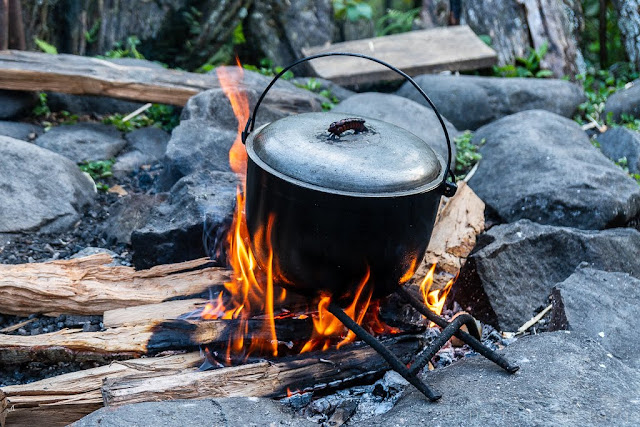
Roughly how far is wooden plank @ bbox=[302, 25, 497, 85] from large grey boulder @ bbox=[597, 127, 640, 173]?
159 cm

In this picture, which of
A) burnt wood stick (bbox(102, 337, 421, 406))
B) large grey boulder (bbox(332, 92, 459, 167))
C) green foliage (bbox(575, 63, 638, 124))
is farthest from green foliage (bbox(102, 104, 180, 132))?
green foliage (bbox(575, 63, 638, 124))

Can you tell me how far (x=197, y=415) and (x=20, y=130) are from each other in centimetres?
357

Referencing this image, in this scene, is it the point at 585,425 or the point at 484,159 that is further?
the point at 484,159

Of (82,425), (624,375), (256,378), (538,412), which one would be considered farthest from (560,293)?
(82,425)

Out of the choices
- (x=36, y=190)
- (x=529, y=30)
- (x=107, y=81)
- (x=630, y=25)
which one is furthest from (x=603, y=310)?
(x=630, y=25)

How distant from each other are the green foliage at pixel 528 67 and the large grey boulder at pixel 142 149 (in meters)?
3.44

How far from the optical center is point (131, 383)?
2.54m

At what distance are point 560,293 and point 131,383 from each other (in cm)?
204

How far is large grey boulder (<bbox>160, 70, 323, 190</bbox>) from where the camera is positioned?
4.28m

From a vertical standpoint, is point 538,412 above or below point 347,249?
below

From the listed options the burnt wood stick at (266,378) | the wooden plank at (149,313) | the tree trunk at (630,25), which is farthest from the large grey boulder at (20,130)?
the tree trunk at (630,25)

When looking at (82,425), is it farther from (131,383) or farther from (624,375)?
(624,375)

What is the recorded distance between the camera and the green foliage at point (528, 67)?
6594mm

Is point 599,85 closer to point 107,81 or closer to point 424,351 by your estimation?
point 107,81
